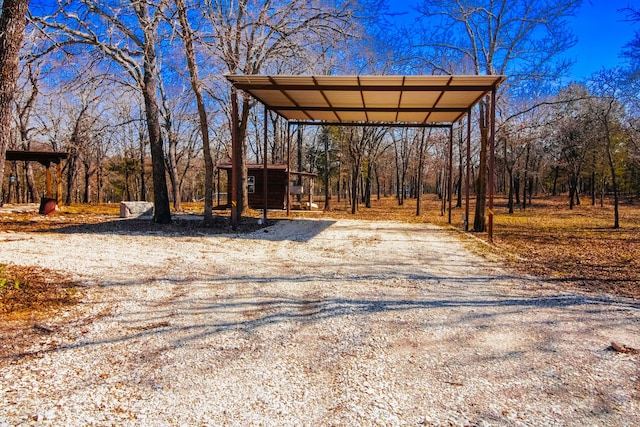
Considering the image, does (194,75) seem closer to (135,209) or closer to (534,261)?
(135,209)

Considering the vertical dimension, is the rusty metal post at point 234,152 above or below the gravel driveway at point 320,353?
above

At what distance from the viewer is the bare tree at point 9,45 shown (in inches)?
170

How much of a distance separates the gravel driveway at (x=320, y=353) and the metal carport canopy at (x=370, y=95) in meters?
5.30

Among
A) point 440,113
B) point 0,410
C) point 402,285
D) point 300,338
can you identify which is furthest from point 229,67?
point 0,410

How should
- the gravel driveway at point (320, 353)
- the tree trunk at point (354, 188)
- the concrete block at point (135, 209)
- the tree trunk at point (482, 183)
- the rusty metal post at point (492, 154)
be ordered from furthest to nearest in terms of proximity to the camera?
1. the tree trunk at point (354, 188)
2. the concrete block at point (135, 209)
3. the tree trunk at point (482, 183)
4. the rusty metal post at point (492, 154)
5. the gravel driveway at point (320, 353)

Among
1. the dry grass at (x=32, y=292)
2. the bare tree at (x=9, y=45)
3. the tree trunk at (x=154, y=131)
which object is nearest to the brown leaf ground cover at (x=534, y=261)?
the dry grass at (x=32, y=292)

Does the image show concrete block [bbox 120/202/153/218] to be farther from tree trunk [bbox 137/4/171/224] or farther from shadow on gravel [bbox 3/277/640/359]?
shadow on gravel [bbox 3/277/640/359]

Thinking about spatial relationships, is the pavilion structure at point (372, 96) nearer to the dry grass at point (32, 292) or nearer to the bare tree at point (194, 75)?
the bare tree at point (194, 75)

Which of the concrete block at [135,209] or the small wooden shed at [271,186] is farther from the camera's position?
the small wooden shed at [271,186]

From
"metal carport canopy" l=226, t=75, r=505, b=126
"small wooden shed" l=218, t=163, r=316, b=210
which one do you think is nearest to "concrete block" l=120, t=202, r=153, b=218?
"metal carport canopy" l=226, t=75, r=505, b=126

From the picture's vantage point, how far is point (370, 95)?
11.4 m

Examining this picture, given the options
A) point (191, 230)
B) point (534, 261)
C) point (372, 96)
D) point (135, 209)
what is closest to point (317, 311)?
point (534, 261)

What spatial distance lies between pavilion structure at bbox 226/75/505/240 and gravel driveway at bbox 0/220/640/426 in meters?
5.13

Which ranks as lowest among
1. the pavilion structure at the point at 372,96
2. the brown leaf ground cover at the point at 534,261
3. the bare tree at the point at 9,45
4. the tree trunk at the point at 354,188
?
the brown leaf ground cover at the point at 534,261
